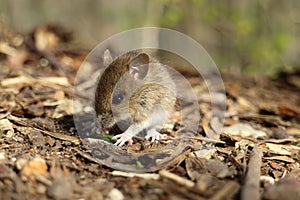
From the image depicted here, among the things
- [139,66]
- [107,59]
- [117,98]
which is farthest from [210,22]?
[117,98]

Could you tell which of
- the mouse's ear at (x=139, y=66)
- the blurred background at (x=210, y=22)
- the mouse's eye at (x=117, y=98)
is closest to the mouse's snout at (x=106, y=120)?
the mouse's eye at (x=117, y=98)

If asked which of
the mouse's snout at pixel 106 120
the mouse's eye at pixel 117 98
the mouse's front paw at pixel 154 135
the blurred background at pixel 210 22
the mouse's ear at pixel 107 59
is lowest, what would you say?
the mouse's snout at pixel 106 120

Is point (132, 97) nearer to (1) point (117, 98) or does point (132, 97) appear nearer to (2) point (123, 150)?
(1) point (117, 98)

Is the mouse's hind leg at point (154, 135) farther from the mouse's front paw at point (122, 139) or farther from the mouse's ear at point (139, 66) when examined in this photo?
the mouse's ear at point (139, 66)

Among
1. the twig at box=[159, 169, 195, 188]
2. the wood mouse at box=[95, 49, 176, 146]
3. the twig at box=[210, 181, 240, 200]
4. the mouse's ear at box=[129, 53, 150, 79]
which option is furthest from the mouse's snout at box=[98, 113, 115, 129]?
the twig at box=[210, 181, 240, 200]

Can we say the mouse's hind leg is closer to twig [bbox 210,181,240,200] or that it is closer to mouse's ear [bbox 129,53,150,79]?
mouse's ear [bbox 129,53,150,79]

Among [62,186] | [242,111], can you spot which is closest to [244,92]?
[242,111]
